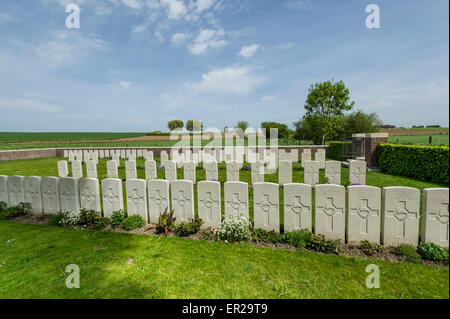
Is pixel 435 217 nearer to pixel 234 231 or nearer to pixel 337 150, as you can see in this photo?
pixel 234 231

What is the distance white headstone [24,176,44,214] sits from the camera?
600 cm

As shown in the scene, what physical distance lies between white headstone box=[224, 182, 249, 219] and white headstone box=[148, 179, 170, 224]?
1.51 meters

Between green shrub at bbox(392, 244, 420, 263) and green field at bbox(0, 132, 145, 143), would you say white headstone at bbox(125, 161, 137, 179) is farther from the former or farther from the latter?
green field at bbox(0, 132, 145, 143)

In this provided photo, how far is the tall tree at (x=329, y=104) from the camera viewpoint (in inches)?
958

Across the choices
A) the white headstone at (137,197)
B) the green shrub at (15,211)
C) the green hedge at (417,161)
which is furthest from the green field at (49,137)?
the green hedge at (417,161)

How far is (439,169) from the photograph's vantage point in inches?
362

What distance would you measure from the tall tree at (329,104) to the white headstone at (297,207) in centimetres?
2263

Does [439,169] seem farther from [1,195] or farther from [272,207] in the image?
[1,195]

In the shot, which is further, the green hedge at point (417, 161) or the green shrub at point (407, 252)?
the green hedge at point (417, 161)

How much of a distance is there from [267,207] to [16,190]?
24.3 feet

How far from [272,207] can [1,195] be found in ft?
26.8

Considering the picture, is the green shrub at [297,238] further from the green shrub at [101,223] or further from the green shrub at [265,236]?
the green shrub at [101,223]

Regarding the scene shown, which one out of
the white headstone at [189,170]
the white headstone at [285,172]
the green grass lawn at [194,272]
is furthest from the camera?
the white headstone at [189,170]
